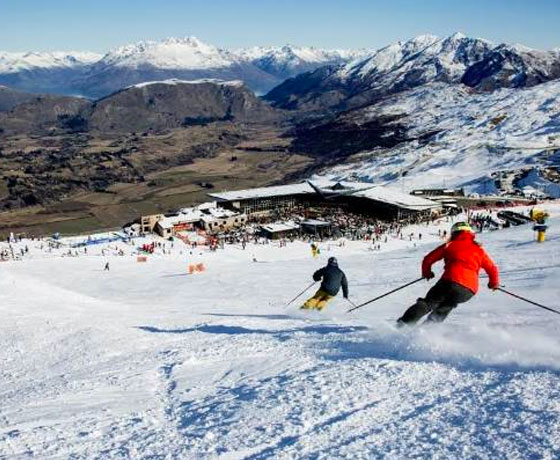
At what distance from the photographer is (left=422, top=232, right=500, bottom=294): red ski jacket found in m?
8.43

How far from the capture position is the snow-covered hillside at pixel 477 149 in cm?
10531

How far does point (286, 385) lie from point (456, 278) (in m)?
3.03

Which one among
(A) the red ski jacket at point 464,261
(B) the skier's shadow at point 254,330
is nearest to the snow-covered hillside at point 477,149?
(B) the skier's shadow at point 254,330

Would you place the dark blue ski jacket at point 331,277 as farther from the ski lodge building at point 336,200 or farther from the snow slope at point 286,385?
the ski lodge building at point 336,200

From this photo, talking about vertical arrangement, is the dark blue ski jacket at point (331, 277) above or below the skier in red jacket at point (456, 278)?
below

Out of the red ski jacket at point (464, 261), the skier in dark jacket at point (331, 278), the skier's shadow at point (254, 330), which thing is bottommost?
the skier's shadow at point (254, 330)

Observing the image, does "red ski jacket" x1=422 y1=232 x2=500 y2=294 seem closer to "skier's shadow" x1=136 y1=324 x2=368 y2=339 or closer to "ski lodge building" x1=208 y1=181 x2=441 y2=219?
"skier's shadow" x1=136 y1=324 x2=368 y2=339

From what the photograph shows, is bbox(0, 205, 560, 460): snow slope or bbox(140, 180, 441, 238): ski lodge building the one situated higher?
bbox(140, 180, 441, 238): ski lodge building

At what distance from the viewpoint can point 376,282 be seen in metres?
21.8

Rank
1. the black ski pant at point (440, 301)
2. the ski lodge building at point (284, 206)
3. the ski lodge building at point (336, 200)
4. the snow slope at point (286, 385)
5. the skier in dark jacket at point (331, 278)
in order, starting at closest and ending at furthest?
the snow slope at point (286, 385) < the black ski pant at point (440, 301) < the skier in dark jacket at point (331, 278) < the ski lodge building at point (284, 206) < the ski lodge building at point (336, 200)

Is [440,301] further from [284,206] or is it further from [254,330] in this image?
[284,206]

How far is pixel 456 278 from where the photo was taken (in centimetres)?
842

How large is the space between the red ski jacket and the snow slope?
71 cm

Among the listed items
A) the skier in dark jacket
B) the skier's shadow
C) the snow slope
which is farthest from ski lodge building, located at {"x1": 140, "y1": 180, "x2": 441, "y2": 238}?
the snow slope
